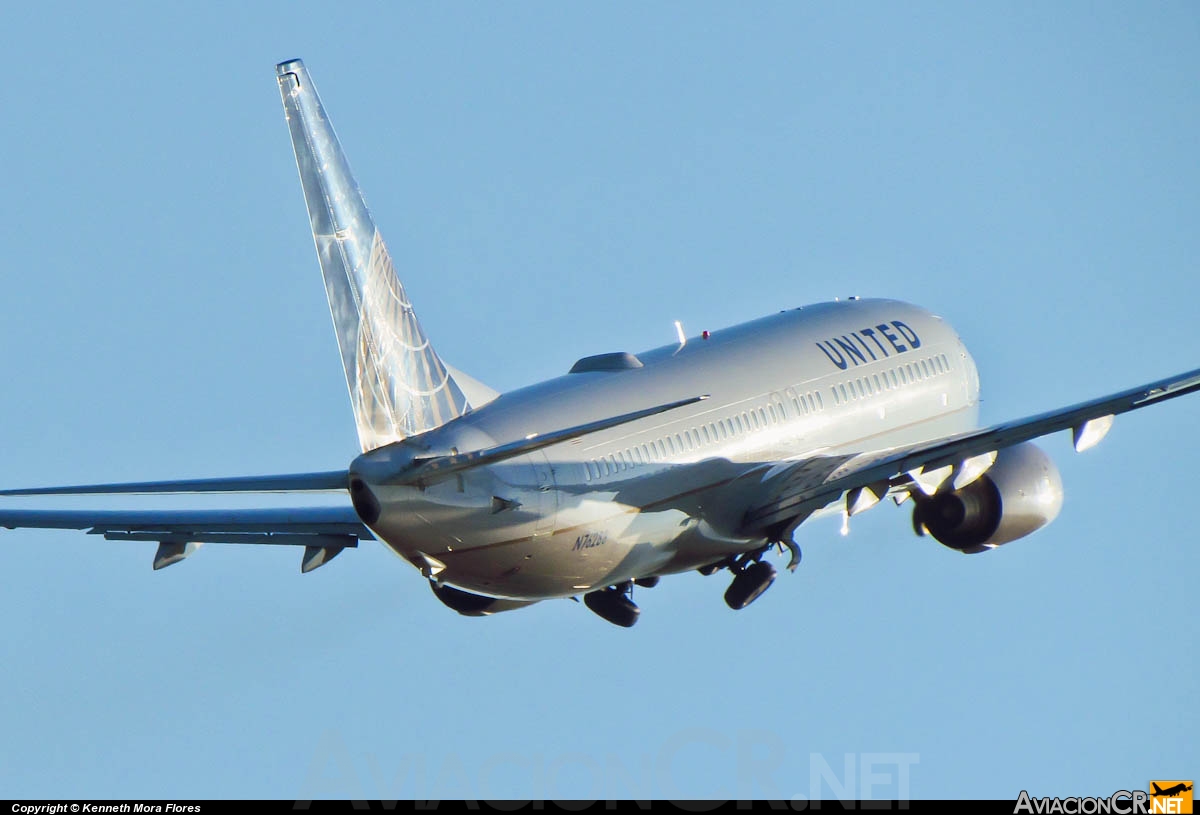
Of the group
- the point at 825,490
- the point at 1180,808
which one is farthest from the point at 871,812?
the point at 825,490

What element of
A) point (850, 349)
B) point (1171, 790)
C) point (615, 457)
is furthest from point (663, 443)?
point (1171, 790)

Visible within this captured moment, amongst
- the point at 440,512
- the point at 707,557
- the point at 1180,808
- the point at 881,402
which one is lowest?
the point at 1180,808

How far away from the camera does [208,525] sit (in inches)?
1609

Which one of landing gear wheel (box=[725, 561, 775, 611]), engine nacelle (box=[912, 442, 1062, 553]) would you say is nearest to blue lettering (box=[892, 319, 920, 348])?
engine nacelle (box=[912, 442, 1062, 553])

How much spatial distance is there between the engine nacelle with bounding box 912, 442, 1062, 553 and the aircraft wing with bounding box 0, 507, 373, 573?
456 inches

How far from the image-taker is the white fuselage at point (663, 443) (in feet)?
122

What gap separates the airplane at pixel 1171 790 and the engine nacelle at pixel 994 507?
34.7 ft

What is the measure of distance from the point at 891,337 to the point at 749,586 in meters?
9.65

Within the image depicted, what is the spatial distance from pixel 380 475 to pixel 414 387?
5.62 feet

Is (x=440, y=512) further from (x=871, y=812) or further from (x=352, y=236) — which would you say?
(x=871, y=812)

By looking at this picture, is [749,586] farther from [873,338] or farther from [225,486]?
[225,486]

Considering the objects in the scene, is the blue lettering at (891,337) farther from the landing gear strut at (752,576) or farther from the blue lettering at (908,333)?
the landing gear strut at (752,576)

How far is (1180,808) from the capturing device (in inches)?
1351

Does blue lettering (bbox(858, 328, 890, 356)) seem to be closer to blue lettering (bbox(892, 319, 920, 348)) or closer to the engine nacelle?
blue lettering (bbox(892, 319, 920, 348))
